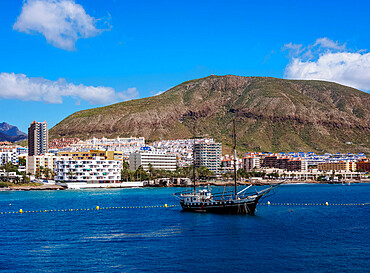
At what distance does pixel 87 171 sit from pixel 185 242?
13665cm

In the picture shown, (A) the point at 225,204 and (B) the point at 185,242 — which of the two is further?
(A) the point at 225,204

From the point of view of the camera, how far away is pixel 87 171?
597 feet

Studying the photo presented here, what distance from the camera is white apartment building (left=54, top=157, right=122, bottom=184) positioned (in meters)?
180

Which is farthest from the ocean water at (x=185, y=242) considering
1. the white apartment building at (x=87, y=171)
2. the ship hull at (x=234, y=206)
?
the white apartment building at (x=87, y=171)

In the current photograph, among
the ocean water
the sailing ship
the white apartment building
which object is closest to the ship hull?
Result: the sailing ship

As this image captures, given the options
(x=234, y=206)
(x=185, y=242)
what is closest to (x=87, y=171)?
(x=234, y=206)

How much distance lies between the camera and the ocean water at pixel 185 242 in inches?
1591

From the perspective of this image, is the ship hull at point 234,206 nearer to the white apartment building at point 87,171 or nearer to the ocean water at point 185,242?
the ocean water at point 185,242

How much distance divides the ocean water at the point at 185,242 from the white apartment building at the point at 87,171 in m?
103

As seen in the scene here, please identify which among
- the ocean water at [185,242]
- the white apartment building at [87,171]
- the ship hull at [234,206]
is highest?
the white apartment building at [87,171]

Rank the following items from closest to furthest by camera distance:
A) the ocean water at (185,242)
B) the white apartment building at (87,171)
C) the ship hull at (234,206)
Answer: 1. the ocean water at (185,242)
2. the ship hull at (234,206)
3. the white apartment building at (87,171)

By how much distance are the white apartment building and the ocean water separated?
340 feet

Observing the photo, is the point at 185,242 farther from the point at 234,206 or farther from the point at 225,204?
the point at 234,206

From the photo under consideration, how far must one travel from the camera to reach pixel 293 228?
199ft
